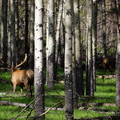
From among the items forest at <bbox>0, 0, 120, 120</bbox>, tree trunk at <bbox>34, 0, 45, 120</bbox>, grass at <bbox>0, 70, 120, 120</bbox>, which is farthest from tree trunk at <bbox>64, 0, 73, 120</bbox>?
tree trunk at <bbox>34, 0, 45, 120</bbox>

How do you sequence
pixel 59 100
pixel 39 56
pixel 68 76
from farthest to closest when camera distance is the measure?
1. pixel 59 100
2. pixel 39 56
3. pixel 68 76

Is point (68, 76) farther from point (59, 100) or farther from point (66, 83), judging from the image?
point (59, 100)

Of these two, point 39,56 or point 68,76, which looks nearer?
point 68,76

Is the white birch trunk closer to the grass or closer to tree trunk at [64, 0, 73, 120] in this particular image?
tree trunk at [64, 0, 73, 120]

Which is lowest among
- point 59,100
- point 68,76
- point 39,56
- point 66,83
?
point 59,100

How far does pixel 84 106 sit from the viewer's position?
13.9 metres

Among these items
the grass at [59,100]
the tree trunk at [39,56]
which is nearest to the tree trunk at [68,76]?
the grass at [59,100]

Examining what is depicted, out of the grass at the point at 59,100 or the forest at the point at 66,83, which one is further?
the grass at the point at 59,100

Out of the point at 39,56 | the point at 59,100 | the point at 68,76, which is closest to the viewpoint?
the point at 68,76

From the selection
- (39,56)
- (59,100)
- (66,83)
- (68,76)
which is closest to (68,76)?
(68,76)

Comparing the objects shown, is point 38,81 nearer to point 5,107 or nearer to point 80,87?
point 5,107

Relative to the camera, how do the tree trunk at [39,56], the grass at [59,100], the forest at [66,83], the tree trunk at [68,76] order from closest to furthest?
the tree trunk at [68,76] → the forest at [66,83] → the tree trunk at [39,56] → the grass at [59,100]

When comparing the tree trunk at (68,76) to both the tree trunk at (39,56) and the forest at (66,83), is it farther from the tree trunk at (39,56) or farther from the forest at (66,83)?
the tree trunk at (39,56)

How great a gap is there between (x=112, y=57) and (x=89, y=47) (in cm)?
1749
